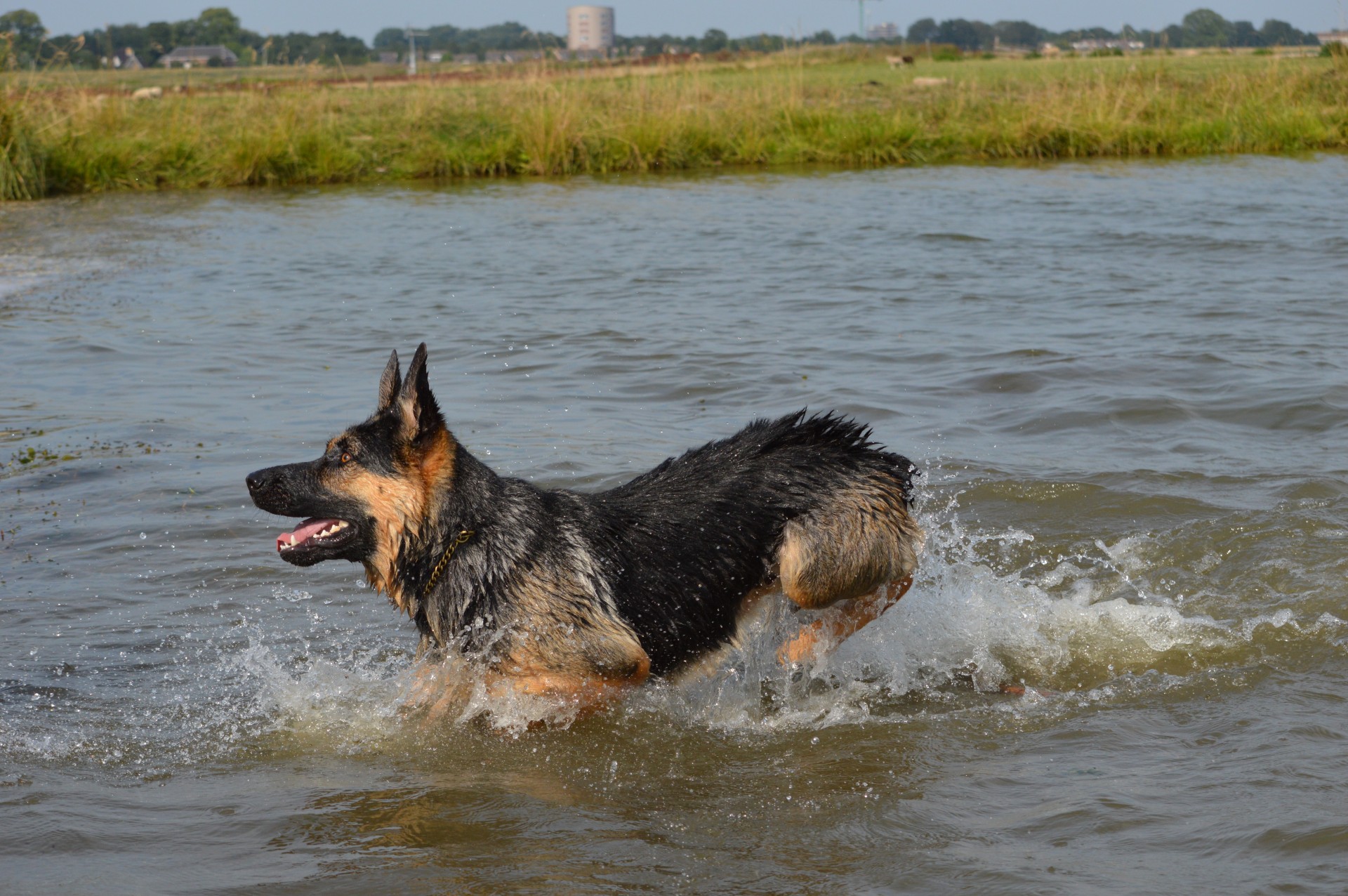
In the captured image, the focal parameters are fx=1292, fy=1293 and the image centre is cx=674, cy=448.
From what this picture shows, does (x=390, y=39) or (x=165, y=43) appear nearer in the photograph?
(x=165, y=43)

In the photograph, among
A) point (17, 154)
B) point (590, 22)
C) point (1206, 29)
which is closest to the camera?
point (17, 154)

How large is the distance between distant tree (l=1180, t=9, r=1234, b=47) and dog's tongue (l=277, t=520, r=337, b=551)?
92.5 ft

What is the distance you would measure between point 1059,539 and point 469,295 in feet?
25.6

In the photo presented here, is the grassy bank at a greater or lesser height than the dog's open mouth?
greater

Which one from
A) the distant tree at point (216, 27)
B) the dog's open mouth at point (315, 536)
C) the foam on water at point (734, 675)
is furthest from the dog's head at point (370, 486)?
the distant tree at point (216, 27)

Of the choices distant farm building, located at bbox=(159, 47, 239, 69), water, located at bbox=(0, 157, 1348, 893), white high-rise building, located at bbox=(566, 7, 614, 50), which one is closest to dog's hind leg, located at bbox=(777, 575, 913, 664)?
water, located at bbox=(0, 157, 1348, 893)

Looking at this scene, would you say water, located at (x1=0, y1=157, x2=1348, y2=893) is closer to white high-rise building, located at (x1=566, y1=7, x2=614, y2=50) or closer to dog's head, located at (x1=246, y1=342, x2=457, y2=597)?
dog's head, located at (x1=246, y1=342, x2=457, y2=597)

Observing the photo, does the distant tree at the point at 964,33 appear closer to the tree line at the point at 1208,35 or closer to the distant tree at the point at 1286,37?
the tree line at the point at 1208,35

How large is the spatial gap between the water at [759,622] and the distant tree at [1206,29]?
1853 centimetres

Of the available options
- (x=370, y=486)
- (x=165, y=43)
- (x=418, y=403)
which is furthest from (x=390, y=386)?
(x=165, y=43)

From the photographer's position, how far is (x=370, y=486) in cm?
443

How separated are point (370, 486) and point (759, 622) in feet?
5.09

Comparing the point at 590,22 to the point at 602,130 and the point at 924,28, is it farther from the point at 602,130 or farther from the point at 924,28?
the point at 602,130

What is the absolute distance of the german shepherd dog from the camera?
443 cm
